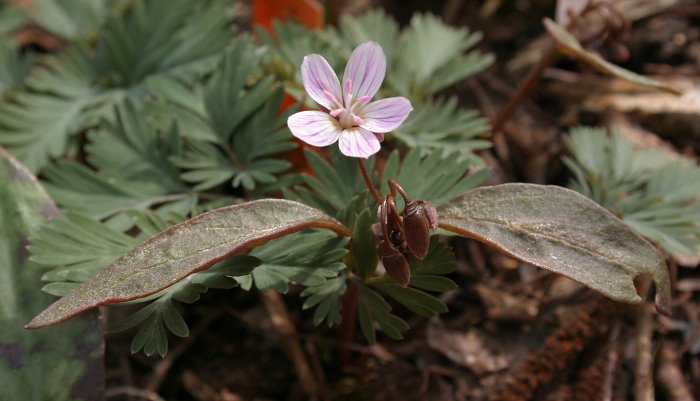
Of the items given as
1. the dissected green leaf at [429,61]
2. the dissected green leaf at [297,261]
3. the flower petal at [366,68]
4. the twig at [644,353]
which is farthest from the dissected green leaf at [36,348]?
the twig at [644,353]

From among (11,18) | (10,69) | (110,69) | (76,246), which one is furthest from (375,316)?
(11,18)

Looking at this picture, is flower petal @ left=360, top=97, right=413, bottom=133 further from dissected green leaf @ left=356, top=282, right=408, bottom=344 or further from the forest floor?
the forest floor

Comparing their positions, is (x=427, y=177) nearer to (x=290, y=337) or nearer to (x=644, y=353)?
(x=290, y=337)

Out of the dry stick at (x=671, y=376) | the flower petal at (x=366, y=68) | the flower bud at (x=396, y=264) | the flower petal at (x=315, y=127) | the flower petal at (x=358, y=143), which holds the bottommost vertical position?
the dry stick at (x=671, y=376)

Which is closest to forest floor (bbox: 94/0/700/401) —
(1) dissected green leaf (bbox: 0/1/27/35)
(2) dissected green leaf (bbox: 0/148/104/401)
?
(2) dissected green leaf (bbox: 0/148/104/401)

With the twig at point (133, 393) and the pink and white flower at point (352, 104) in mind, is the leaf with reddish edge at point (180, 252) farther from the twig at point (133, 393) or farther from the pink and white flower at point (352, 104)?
the twig at point (133, 393)

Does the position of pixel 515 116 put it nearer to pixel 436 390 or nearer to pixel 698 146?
pixel 698 146

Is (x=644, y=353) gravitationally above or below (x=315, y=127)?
below
